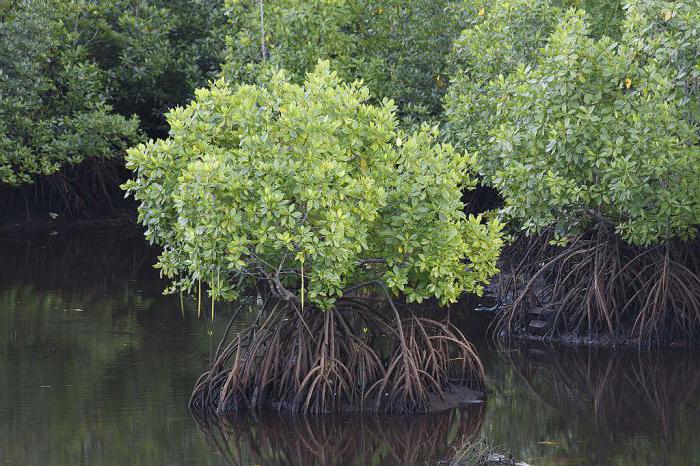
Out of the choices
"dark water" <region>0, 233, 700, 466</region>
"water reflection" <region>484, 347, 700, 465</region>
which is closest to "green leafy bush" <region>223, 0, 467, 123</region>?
"dark water" <region>0, 233, 700, 466</region>

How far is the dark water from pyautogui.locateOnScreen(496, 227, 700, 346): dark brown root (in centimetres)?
38

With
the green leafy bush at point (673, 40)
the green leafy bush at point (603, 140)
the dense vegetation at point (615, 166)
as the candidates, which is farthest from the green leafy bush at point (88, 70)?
the green leafy bush at point (673, 40)

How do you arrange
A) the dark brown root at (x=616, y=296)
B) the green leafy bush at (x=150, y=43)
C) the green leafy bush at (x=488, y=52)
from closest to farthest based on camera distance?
1. the dark brown root at (x=616, y=296)
2. the green leafy bush at (x=488, y=52)
3. the green leafy bush at (x=150, y=43)

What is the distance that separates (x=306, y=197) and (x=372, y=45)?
28.7 ft

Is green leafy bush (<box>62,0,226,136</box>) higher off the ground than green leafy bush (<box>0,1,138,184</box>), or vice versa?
green leafy bush (<box>62,0,226,136</box>)

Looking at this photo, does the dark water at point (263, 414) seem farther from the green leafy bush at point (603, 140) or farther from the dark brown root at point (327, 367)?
the green leafy bush at point (603, 140)

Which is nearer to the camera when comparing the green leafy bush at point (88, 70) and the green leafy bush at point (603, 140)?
the green leafy bush at point (603, 140)

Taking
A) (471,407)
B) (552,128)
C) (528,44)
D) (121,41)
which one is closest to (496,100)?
(528,44)

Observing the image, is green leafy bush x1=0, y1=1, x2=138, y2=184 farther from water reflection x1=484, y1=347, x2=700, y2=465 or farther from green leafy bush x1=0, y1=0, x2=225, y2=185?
water reflection x1=484, y1=347, x2=700, y2=465

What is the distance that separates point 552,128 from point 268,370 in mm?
3503

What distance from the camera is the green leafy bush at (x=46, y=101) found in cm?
1920

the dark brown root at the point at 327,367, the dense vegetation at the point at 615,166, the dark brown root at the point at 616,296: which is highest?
the dense vegetation at the point at 615,166

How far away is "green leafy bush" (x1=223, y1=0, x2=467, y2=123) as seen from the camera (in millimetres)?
17016

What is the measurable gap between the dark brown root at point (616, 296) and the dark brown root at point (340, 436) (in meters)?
2.79
